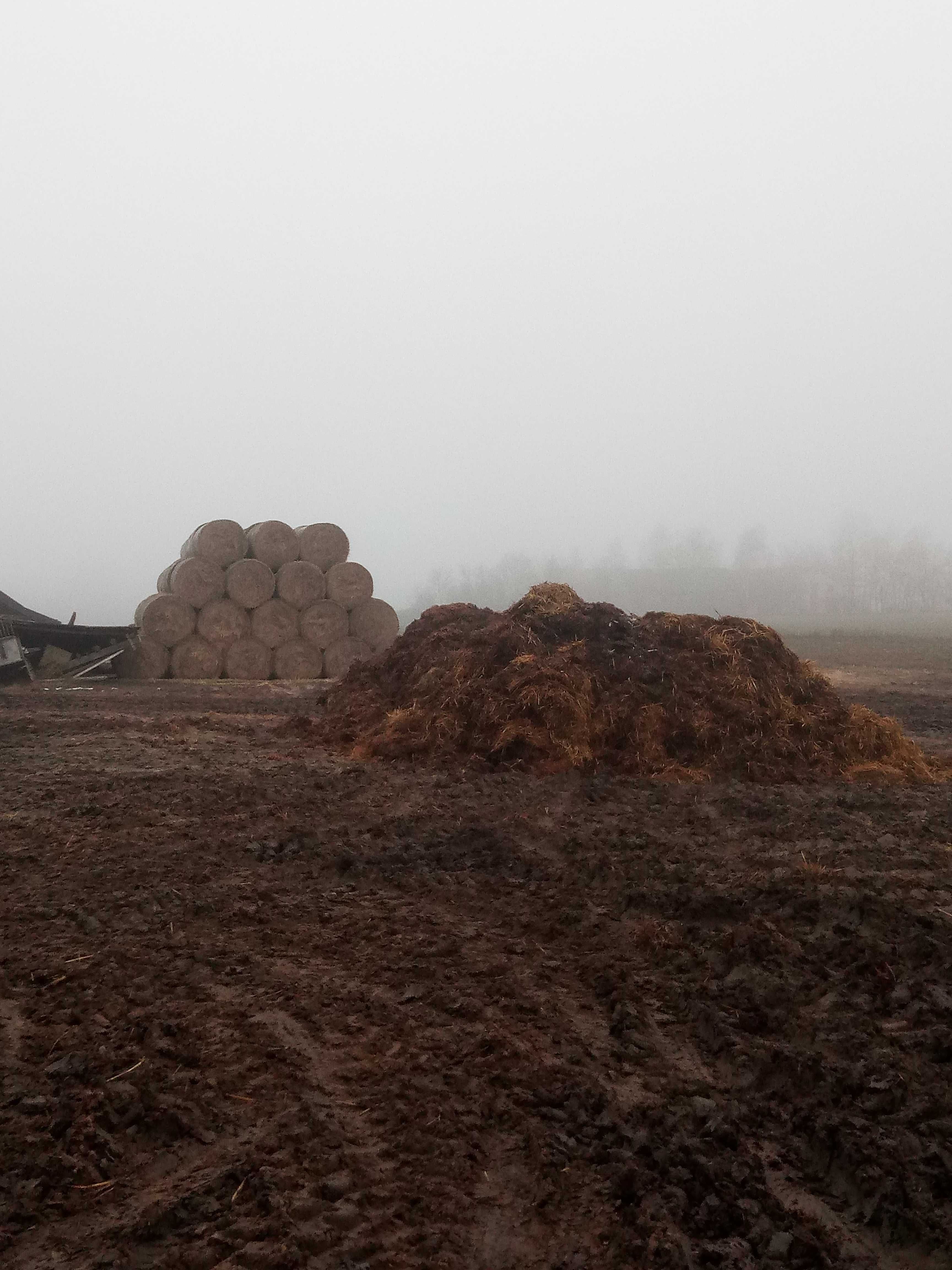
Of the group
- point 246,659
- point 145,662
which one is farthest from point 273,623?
point 145,662

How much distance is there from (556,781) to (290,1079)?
182 inches

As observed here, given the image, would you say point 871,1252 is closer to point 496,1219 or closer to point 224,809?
point 496,1219

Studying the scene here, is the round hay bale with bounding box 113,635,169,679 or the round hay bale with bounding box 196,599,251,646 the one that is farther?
the round hay bale with bounding box 196,599,251,646

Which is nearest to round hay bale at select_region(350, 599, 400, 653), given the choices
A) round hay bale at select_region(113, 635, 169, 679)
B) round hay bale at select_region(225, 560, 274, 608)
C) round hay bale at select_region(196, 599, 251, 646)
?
round hay bale at select_region(225, 560, 274, 608)

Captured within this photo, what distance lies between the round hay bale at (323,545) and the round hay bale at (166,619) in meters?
2.53

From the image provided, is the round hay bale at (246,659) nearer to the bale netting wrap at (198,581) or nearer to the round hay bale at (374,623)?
the bale netting wrap at (198,581)

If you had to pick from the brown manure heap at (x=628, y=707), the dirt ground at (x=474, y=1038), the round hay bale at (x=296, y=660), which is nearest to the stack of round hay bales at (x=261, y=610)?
the round hay bale at (x=296, y=660)

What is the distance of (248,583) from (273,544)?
1.01 meters

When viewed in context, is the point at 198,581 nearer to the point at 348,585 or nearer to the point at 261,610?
the point at 261,610

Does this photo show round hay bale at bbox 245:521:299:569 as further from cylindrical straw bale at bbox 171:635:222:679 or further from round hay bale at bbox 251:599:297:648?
cylindrical straw bale at bbox 171:635:222:679

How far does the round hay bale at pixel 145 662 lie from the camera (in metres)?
15.7

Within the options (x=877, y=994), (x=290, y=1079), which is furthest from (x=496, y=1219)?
(x=877, y=994)

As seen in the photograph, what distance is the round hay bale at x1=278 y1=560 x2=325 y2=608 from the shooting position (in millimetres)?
16328

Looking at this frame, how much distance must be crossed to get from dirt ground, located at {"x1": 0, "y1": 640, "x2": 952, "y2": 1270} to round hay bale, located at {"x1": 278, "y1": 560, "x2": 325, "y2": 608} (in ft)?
33.7
